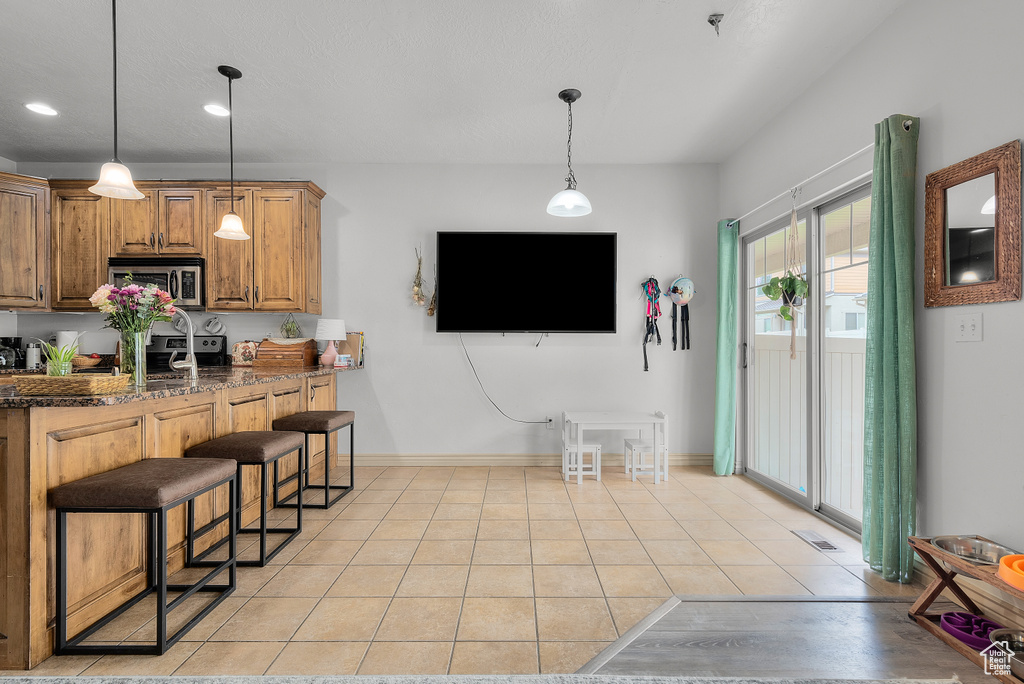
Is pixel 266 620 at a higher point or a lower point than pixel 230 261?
lower

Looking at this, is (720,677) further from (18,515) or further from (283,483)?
(283,483)

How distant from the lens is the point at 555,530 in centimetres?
297

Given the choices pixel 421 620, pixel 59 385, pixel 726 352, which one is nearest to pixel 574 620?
pixel 421 620

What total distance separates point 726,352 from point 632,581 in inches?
96.0

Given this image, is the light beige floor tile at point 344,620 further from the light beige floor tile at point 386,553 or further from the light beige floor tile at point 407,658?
the light beige floor tile at point 386,553

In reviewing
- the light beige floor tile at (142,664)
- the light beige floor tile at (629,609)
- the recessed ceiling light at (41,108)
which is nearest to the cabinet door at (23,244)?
the recessed ceiling light at (41,108)

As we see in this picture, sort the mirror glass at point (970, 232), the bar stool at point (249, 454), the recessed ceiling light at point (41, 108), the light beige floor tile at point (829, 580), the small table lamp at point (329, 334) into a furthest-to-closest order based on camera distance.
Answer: the small table lamp at point (329, 334)
the recessed ceiling light at point (41, 108)
the bar stool at point (249, 454)
the light beige floor tile at point (829, 580)
the mirror glass at point (970, 232)

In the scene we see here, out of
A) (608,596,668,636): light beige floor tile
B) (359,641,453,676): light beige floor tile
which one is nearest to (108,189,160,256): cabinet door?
(359,641,453,676): light beige floor tile

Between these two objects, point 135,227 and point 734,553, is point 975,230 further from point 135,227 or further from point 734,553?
point 135,227

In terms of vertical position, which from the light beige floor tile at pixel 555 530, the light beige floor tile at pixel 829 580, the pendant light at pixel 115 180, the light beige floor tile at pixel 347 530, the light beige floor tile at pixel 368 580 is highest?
the pendant light at pixel 115 180

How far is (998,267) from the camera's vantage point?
188 cm

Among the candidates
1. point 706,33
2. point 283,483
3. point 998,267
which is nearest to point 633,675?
point 998,267

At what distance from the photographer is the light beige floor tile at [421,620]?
1874mm

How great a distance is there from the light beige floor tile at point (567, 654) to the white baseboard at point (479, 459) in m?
2.67
